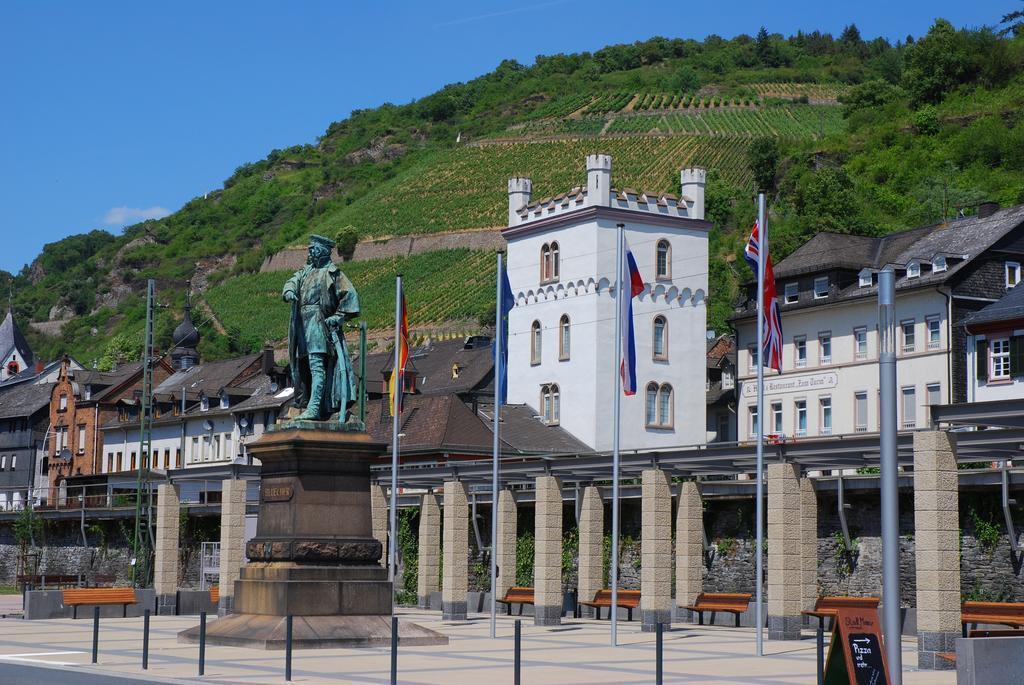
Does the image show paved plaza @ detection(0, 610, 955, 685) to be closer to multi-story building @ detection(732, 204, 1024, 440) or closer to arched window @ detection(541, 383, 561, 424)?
multi-story building @ detection(732, 204, 1024, 440)

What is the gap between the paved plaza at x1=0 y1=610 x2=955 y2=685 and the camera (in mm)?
22406

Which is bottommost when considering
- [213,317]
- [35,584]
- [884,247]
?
[35,584]

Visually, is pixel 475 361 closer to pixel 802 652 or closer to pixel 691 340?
pixel 691 340

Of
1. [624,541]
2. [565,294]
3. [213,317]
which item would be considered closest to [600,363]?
[565,294]

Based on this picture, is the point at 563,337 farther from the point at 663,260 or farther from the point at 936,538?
the point at 936,538

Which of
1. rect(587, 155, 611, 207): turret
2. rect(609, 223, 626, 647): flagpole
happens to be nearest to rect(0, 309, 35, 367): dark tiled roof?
rect(587, 155, 611, 207): turret

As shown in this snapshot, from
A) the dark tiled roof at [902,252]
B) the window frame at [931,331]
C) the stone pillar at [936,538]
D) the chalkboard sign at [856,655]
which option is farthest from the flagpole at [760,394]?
the window frame at [931,331]

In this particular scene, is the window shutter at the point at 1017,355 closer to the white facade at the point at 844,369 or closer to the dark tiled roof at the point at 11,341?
the white facade at the point at 844,369

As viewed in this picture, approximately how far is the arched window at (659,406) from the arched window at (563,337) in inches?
167

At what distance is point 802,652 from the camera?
29.8 m

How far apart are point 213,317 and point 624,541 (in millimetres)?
143557

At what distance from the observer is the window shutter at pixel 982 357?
5953cm

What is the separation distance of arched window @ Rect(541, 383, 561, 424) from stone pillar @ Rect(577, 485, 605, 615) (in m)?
31.9

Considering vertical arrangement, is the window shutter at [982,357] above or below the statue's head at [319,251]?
above
